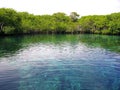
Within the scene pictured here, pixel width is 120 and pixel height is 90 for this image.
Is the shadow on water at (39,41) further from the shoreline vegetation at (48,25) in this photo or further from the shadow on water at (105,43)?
the shoreline vegetation at (48,25)

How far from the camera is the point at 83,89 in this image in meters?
14.2

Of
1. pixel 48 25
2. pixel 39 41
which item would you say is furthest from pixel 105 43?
pixel 48 25

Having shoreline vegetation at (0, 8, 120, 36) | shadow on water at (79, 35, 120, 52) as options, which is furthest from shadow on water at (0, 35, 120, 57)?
shoreline vegetation at (0, 8, 120, 36)

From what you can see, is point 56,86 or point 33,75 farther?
point 33,75

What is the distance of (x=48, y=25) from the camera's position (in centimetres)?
10850

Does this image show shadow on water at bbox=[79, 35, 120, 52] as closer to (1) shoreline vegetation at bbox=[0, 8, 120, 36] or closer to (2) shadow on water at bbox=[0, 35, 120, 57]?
(2) shadow on water at bbox=[0, 35, 120, 57]

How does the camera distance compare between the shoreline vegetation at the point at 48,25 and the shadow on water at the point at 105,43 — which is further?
the shoreline vegetation at the point at 48,25

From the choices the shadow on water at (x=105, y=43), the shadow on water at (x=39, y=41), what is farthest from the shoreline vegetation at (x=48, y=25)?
the shadow on water at (x=105, y=43)

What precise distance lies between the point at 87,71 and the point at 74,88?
581 cm

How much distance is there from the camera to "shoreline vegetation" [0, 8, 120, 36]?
75831 mm

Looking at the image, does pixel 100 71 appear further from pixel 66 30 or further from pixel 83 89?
pixel 66 30

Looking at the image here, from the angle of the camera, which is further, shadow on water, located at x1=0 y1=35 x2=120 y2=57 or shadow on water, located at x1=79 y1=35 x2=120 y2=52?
shadow on water, located at x1=79 y1=35 x2=120 y2=52

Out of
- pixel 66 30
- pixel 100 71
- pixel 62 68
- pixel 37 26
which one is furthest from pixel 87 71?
pixel 66 30

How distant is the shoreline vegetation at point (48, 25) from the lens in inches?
2985
